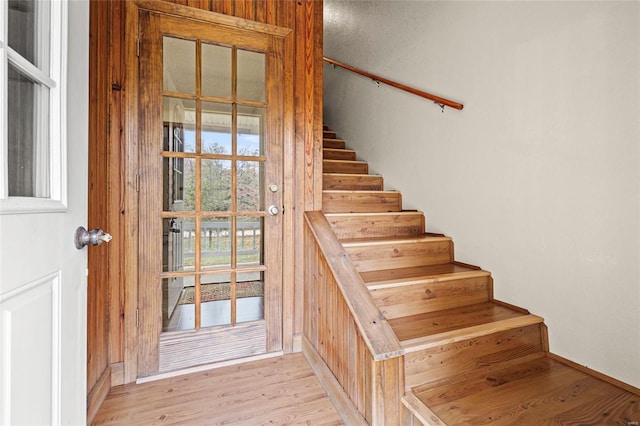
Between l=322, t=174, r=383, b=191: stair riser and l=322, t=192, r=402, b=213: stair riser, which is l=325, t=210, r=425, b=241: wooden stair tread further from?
l=322, t=174, r=383, b=191: stair riser

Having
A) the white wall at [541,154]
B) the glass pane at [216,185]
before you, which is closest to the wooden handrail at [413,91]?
the white wall at [541,154]

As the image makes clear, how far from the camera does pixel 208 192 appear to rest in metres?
1.81

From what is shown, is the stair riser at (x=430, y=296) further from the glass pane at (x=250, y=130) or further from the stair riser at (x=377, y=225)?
the glass pane at (x=250, y=130)

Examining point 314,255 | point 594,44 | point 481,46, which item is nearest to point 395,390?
point 314,255

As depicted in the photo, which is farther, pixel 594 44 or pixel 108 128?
pixel 108 128

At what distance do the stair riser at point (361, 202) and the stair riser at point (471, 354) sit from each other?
125 centimetres

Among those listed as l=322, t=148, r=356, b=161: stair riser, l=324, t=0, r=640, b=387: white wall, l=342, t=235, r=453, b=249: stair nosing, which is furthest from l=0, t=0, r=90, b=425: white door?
l=322, t=148, r=356, b=161: stair riser

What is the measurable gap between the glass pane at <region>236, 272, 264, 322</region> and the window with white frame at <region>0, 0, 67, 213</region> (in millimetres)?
1216

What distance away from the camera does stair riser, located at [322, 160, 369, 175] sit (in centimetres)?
295

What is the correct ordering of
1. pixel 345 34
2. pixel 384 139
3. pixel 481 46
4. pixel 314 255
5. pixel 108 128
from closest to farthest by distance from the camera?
pixel 108 128, pixel 314 255, pixel 481 46, pixel 384 139, pixel 345 34

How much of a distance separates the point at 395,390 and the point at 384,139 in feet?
7.50

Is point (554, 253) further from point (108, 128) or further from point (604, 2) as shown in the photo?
point (108, 128)

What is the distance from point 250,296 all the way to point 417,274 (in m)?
1.06

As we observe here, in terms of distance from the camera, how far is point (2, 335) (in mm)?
573
